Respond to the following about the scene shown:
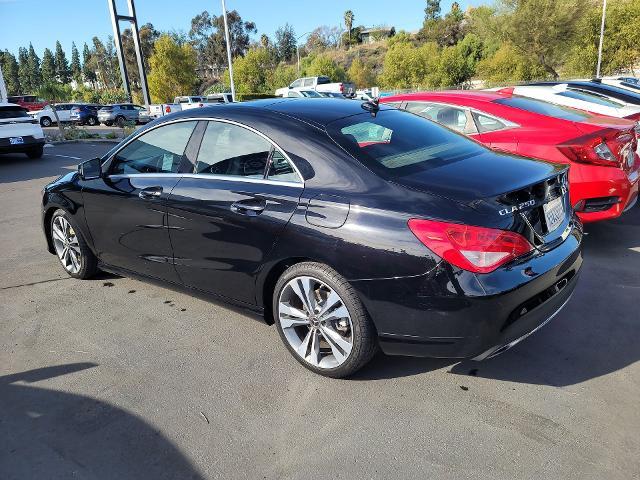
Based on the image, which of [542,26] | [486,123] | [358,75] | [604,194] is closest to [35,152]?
[486,123]

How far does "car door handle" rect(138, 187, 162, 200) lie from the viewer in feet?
11.7

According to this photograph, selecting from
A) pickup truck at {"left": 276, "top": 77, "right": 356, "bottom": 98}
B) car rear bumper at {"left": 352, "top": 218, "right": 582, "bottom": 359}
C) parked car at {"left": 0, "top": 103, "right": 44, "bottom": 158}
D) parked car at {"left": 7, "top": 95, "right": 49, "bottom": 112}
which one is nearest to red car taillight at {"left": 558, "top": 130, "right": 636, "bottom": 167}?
car rear bumper at {"left": 352, "top": 218, "right": 582, "bottom": 359}

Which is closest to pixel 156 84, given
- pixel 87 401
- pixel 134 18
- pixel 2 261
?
pixel 134 18

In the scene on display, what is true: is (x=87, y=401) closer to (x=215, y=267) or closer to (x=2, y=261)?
(x=215, y=267)

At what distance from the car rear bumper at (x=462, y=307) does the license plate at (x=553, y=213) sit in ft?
0.54

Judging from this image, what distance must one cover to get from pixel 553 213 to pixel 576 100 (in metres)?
5.43

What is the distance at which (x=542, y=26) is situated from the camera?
3916 centimetres

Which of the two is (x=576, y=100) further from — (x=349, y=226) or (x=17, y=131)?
(x=17, y=131)

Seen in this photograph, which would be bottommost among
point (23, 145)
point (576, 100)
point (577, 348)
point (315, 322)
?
point (577, 348)

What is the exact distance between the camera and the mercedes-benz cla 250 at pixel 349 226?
8.04 feet

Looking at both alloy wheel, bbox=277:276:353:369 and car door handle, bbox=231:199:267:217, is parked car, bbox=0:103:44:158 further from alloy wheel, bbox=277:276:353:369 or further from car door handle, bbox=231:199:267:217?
alloy wheel, bbox=277:276:353:369

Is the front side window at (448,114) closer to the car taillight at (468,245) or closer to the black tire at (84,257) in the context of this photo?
the car taillight at (468,245)

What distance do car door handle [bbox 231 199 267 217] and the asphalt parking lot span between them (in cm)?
94

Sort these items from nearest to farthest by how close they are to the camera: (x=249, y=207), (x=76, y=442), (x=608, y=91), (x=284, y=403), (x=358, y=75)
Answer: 1. (x=76, y=442)
2. (x=284, y=403)
3. (x=249, y=207)
4. (x=608, y=91)
5. (x=358, y=75)
